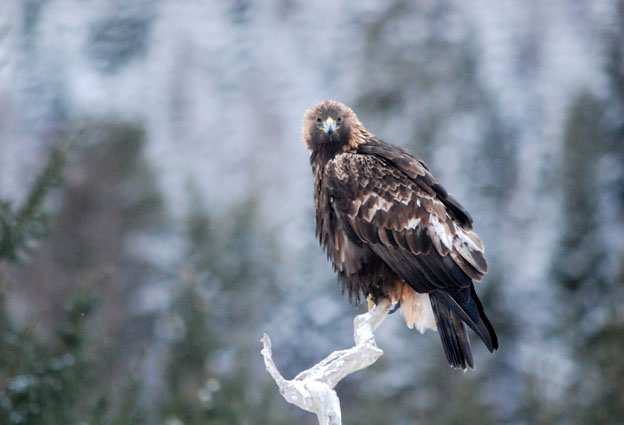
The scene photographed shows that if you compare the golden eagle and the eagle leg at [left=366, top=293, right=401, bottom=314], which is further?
the eagle leg at [left=366, top=293, right=401, bottom=314]

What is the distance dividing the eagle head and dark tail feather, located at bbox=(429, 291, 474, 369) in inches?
55.5

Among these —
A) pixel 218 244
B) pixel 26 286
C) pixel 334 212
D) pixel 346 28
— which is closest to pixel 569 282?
pixel 218 244

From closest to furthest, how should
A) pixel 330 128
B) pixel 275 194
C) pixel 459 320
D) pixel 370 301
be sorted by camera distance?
pixel 459 320
pixel 370 301
pixel 330 128
pixel 275 194

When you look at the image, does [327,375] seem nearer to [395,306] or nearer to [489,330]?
[489,330]

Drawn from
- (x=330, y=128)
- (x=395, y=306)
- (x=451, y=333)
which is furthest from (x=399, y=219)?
(x=451, y=333)

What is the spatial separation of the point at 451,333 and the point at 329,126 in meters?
1.86

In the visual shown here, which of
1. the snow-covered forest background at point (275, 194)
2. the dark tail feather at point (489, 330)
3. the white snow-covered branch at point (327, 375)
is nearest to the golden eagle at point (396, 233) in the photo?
the dark tail feather at point (489, 330)

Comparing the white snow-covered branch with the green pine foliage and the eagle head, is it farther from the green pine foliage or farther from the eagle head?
the green pine foliage

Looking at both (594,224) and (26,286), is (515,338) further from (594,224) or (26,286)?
(26,286)

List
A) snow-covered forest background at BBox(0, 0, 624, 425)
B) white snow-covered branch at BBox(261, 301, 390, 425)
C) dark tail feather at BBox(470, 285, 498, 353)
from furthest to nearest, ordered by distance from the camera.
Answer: snow-covered forest background at BBox(0, 0, 624, 425)
dark tail feather at BBox(470, 285, 498, 353)
white snow-covered branch at BBox(261, 301, 390, 425)

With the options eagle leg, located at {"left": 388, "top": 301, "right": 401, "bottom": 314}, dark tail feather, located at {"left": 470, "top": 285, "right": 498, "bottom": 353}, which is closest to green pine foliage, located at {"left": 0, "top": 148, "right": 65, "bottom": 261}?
eagle leg, located at {"left": 388, "top": 301, "right": 401, "bottom": 314}

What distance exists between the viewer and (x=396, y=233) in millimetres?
7715

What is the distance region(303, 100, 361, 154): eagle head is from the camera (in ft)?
26.7

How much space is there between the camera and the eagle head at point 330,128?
8148mm
